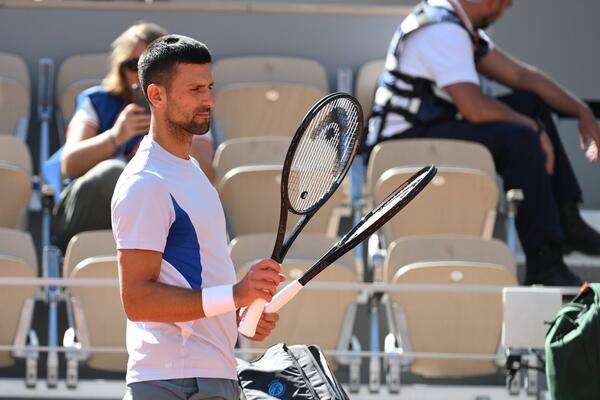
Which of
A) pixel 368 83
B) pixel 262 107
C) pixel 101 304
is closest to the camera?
pixel 101 304

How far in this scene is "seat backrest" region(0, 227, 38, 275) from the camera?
527 cm

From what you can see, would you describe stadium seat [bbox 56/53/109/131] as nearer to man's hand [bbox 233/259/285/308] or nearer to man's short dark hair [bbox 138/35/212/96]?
man's short dark hair [bbox 138/35/212/96]

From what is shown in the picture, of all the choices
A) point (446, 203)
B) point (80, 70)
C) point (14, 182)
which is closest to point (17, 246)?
point (14, 182)

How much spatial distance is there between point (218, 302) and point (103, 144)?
2.76m

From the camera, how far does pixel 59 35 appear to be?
742cm

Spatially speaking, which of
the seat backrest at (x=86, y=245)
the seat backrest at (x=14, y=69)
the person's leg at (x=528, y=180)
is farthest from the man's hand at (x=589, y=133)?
the seat backrest at (x=14, y=69)

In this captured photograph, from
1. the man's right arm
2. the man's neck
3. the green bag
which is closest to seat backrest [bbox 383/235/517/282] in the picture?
the green bag

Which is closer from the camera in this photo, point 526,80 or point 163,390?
point 163,390

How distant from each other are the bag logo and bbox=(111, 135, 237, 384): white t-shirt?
533 mm

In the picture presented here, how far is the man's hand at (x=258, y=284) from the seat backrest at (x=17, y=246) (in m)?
2.57

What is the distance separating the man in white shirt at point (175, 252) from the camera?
2893 millimetres

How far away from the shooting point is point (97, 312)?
5008mm

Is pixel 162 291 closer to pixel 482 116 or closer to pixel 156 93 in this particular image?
pixel 156 93

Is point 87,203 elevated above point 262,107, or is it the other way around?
point 262,107
